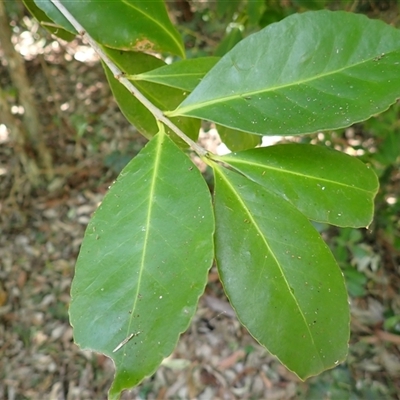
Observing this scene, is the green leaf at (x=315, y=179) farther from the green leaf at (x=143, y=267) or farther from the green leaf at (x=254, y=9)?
the green leaf at (x=254, y=9)

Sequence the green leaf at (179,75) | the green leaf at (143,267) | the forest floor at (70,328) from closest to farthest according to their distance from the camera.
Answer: the green leaf at (143,267) → the green leaf at (179,75) → the forest floor at (70,328)

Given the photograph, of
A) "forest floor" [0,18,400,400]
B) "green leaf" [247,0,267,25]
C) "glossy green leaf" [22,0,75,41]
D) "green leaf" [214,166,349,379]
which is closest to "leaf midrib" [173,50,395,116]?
"green leaf" [214,166,349,379]

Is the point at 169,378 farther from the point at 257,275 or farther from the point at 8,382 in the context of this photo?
→ the point at 257,275

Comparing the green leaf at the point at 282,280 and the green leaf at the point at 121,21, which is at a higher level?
the green leaf at the point at 121,21

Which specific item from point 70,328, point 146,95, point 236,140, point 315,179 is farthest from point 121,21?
point 70,328

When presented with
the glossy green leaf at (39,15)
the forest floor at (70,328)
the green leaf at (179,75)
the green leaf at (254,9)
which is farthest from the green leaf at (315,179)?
the forest floor at (70,328)

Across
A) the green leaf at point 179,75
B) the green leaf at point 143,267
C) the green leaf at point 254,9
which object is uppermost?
the green leaf at point 179,75

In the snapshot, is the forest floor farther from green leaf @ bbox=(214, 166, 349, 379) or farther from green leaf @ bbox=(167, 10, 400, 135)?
green leaf @ bbox=(167, 10, 400, 135)
